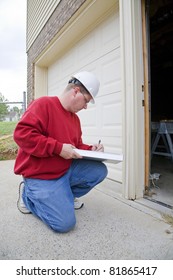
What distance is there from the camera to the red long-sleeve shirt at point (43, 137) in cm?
147

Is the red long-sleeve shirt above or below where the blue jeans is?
above

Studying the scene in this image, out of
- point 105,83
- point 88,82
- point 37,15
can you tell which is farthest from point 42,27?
point 88,82

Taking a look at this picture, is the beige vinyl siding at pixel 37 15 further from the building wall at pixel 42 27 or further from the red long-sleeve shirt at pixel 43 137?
the red long-sleeve shirt at pixel 43 137

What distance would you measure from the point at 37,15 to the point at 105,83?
3369mm

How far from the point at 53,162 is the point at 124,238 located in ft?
2.40

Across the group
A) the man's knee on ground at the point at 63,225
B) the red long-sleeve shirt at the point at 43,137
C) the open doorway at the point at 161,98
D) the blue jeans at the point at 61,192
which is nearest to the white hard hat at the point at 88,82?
the red long-sleeve shirt at the point at 43,137

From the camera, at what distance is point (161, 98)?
680cm

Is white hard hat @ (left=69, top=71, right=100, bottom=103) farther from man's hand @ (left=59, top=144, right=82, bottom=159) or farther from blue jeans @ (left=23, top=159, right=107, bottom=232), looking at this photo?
blue jeans @ (left=23, top=159, right=107, bottom=232)

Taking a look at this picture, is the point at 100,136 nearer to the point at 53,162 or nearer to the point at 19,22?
the point at 53,162

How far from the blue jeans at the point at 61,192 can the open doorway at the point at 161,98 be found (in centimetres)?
77

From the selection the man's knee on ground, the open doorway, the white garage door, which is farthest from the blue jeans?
the white garage door

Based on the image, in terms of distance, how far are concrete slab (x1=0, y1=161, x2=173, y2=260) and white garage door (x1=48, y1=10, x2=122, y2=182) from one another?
3.25ft

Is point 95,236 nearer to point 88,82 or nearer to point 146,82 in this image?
point 88,82

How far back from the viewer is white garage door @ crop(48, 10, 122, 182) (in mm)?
2789
